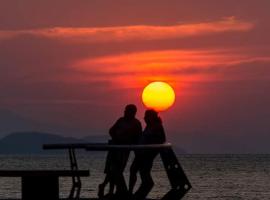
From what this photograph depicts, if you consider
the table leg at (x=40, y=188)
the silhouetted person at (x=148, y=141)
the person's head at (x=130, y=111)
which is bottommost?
the table leg at (x=40, y=188)

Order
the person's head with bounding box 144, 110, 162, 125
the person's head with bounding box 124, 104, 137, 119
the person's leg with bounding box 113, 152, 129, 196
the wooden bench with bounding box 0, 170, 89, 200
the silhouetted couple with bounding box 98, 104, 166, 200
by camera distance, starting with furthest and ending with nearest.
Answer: the person's head with bounding box 124, 104, 137, 119 < the person's head with bounding box 144, 110, 162, 125 < the silhouetted couple with bounding box 98, 104, 166, 200 < the person's leg with bounding box 113, 152, 129, 196 < the wooden bench with bounding box 0, 170, 89, 200

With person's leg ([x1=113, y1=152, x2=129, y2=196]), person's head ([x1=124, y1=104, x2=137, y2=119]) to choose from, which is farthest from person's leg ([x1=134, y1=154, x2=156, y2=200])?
person's head ([x1=124, y1=104, x2=137, y2=119])

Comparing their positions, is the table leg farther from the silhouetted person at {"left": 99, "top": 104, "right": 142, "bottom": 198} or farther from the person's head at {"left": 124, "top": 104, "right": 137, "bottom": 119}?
the person's head at {"left": 124, "top": 104, "right": 137, "bottom": 119}

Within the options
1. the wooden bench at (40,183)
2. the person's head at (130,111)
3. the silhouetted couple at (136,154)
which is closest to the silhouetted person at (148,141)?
the silhouetted couple at (136,154)

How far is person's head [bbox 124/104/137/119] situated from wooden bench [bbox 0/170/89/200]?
6.02 feet

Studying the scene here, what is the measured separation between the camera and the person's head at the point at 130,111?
16781 millimetres

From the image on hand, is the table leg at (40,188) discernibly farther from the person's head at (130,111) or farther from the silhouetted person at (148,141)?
the person's head at (130,111)

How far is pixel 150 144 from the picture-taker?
1617cm

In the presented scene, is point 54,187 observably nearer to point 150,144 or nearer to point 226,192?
point 150,144

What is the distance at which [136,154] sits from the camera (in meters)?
16.4

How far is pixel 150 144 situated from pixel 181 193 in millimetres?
1056

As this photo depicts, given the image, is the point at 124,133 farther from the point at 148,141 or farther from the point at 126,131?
the point at 148,141

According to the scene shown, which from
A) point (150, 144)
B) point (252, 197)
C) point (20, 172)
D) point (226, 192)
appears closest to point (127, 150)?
point (150, 144)

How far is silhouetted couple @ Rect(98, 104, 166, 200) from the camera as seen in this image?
1633cm
